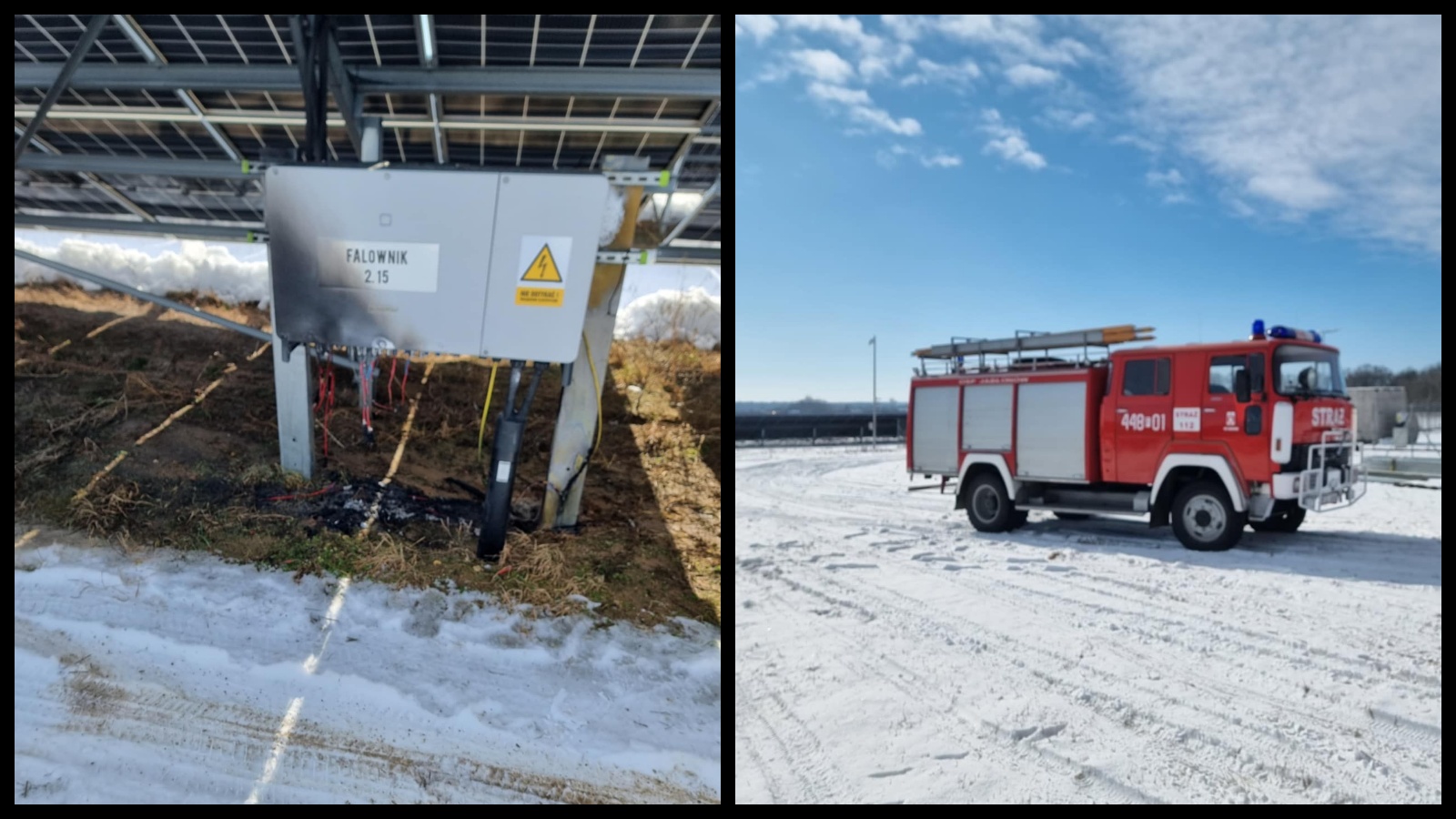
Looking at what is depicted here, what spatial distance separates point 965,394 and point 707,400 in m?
2.99

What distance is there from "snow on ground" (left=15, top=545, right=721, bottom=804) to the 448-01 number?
5600 mm

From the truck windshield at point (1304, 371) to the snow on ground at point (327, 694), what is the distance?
6.07 metres

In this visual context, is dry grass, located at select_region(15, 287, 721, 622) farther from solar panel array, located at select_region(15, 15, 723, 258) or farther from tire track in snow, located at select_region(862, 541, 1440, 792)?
tire track in snow, located at select_region(862, 541, 1440, 792)

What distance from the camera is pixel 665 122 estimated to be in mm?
7035

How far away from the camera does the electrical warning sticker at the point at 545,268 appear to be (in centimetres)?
512

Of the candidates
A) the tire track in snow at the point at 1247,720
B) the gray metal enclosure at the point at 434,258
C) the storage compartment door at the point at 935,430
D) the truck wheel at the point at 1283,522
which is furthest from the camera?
the storage compartment door at the point at 935,430

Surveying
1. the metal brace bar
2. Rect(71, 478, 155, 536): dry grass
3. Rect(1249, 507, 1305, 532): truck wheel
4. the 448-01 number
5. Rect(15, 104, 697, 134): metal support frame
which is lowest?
Rect(1249, 507, 1305, 532): truck wheel

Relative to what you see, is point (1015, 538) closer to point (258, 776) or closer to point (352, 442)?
point (352, 442)

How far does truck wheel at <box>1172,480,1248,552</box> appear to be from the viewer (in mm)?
8016

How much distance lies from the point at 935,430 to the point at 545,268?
6606mm

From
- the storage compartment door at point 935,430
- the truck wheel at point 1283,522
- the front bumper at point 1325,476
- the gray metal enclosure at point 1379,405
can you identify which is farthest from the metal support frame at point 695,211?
the gray metal enclosure at point 1379,405

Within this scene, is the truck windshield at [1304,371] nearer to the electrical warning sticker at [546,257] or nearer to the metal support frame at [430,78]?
the metal support frame at [430,78]

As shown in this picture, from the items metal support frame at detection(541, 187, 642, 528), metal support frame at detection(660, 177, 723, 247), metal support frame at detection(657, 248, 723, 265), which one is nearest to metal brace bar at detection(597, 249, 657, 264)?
metal support frame at detection(541, 187, 642, 528)

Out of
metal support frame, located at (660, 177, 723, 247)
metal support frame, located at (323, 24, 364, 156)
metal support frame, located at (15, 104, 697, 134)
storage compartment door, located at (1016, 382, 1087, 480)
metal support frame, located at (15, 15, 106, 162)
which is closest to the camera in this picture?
metal support frame, located at (15, 15, 106, 162)
